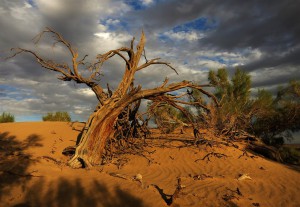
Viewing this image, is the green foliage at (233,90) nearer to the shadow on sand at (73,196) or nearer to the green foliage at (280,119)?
the green foliage at (280,119)

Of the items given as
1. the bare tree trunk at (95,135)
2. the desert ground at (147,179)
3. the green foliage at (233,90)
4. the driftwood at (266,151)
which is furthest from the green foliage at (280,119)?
the bare tree trunk at (95,135)

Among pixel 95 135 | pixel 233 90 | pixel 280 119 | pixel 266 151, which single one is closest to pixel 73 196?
pixel 95 135

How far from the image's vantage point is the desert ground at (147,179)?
6.14m

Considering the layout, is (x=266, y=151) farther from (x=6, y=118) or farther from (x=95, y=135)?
(x=6, y=118)

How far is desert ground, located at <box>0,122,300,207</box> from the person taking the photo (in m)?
6.14

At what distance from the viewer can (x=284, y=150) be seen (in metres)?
13.6

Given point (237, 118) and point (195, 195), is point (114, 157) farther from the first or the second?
point (237, 118)

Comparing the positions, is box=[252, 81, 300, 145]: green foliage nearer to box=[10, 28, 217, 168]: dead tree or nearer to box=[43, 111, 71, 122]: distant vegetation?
box=[10, 28, 217, 168]: dead tree

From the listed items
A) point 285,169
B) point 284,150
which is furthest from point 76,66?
point 284,150

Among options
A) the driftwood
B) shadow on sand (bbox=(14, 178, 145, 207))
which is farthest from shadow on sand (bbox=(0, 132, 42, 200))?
the driftwood

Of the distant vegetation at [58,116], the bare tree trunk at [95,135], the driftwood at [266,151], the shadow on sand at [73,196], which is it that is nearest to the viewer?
the shadow on sand at [73,196]

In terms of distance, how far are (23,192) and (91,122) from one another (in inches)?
144

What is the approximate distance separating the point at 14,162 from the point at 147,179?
157 inches

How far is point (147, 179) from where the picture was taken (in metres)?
8.13
